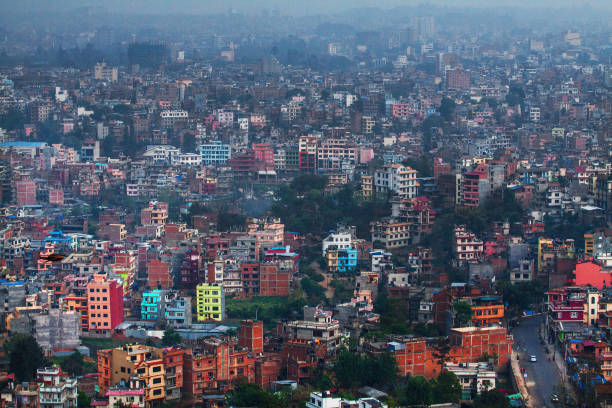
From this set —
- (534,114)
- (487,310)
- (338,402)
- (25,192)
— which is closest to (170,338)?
(487,310)

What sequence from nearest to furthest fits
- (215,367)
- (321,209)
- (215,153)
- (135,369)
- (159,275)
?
(135,369) < (215,367) < (159,275) < (321,209) < (215,153)

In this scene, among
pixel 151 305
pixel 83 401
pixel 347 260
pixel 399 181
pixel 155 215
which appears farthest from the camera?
pixel 399 181

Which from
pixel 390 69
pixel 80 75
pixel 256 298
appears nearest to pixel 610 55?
pixel 390 69

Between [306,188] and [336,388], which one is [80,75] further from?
[336,388]

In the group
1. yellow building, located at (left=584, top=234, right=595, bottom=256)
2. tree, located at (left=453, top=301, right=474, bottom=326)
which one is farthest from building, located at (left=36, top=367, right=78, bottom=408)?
yellow building, located at (left=584, top=234, right=595, bottom=256)

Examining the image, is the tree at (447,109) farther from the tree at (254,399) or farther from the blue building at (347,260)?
the tree at (254,399)

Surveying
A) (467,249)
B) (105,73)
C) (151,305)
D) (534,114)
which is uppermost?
(467,249)

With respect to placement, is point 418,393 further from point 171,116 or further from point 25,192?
point 171,116

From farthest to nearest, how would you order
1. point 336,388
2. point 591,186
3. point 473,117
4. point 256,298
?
point 473,117 < point 591,186 < point 256,298 < point 336,388
